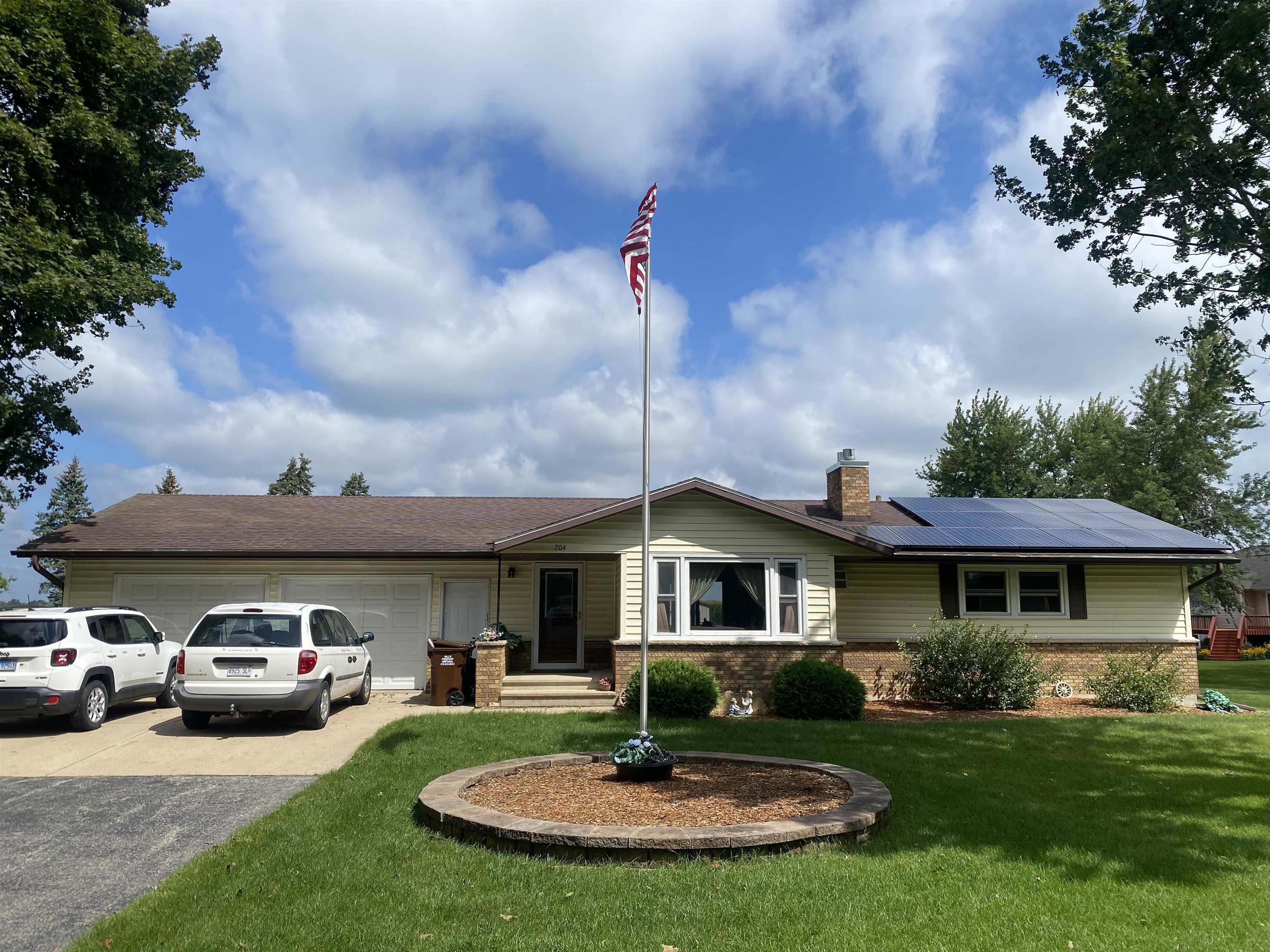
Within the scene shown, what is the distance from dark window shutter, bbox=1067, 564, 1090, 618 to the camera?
17156 millimetres

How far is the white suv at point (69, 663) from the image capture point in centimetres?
1132

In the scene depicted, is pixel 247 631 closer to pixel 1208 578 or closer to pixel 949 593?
pixel 949 593

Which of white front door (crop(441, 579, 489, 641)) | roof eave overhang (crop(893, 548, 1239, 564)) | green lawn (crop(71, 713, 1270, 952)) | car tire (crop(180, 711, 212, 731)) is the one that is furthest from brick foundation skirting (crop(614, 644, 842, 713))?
car tire (crop(180, 711, 212, 731))

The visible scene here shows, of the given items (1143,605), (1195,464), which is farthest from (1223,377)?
(1195,464)

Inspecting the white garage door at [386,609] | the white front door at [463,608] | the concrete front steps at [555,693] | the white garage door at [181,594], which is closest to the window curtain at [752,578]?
the concrete front steps at [555,693]

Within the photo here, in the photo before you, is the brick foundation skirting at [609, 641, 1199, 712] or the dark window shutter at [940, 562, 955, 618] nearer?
the brick foundation skirting at [609, 641, 1199, 712]

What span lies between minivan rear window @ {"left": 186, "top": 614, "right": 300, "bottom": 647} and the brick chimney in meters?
12.4

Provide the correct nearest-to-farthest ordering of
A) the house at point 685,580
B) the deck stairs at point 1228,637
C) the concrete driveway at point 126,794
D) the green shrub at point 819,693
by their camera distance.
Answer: the concrete driveway at point 126,794
the green shrub at point 819,693
the house at point 685,580
the deck stairs at point 1228,637

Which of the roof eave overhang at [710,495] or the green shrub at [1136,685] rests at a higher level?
the roof eave overhang at [710,495]

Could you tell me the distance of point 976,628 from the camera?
15438 mm

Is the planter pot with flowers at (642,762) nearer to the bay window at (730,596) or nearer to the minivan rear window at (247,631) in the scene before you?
the minivan rear window at (247,631)

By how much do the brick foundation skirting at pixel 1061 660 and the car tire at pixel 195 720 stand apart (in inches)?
425

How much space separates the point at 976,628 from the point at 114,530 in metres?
17.2

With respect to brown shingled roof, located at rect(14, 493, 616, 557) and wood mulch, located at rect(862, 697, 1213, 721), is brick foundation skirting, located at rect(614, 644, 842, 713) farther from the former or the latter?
brown shingled roof, located at rect(14, 493, 616, 557)
